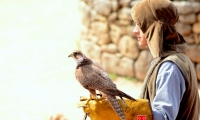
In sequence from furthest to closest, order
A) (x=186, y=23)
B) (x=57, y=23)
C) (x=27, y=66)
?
(x=57, y=23) → (x=27, y=66) → (x=186, y=23)

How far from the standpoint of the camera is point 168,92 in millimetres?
2850

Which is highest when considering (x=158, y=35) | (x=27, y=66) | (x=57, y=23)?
(x=57, y=23)

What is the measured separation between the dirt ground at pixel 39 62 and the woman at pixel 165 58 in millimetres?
4278

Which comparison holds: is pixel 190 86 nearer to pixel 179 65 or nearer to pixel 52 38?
pixel 179 65

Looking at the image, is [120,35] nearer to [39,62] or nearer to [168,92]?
[39,62]

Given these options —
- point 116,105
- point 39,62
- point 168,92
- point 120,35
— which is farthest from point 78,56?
point 39,62

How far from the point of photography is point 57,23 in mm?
12609

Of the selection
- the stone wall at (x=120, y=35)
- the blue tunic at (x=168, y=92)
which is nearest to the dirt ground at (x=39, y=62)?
the stone wall at (x=120, y=35)

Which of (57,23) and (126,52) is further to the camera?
(57,23)

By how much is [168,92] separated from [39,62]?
7.46 meters

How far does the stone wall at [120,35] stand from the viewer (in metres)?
7.97

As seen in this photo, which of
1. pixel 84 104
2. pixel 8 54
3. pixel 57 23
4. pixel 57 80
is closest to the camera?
pixel 84 104

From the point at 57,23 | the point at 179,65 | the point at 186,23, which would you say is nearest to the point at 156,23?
the point at 179,65

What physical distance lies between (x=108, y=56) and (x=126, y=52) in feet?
1.53
